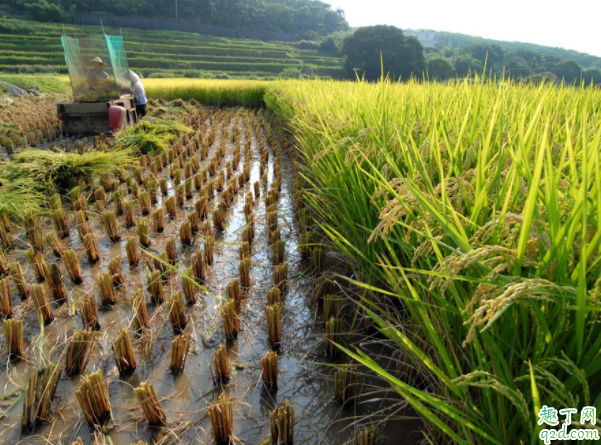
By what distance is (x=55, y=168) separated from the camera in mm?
4312

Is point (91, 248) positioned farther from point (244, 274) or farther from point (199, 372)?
point (199, 372)

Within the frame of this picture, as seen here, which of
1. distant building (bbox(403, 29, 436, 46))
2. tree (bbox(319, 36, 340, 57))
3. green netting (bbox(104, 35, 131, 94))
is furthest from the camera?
distant building (bbox(403, 29, 436, 46))

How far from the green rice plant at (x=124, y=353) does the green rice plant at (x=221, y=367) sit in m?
Answer: 0.43

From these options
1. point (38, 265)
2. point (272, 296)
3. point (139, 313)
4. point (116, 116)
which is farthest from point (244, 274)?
point (116, 116)

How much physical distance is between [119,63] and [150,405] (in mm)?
7814

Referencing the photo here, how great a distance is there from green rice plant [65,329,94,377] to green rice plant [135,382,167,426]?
51 cm

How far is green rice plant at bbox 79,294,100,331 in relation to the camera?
2262mm

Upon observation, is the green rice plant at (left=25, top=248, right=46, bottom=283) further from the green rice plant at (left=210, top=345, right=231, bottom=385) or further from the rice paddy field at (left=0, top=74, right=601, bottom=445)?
the green rice plant at (left=210, top=345, right=231, bottom=385)

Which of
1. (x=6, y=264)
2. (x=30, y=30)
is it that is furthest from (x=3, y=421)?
(x=30, y=30)

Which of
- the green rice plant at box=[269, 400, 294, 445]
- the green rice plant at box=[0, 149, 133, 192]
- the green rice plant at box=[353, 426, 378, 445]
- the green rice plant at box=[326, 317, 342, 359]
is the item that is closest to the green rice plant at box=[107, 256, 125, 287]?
the green rice plant at box=[326, 317, 342, 359]

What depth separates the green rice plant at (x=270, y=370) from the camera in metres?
1.87

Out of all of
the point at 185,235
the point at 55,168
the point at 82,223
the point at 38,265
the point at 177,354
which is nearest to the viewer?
the point at 177,354

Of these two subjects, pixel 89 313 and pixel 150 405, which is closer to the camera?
pixel 150 405

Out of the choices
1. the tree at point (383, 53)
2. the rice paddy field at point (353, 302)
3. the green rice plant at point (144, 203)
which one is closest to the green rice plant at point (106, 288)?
the rice paddy field at point (353, 302)
